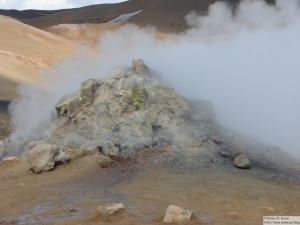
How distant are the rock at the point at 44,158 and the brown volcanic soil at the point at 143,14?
3703cm

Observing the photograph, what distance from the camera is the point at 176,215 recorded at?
703 cm

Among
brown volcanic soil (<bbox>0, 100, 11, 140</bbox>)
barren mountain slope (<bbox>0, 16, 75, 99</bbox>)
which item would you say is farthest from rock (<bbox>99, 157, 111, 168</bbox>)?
barren mountain slope (<bbox>0, 16, 75, 99</bbox>)

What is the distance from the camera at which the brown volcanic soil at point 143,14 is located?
163 feet

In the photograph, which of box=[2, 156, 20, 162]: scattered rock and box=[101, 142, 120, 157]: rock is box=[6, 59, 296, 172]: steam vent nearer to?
box=[101, 142, 120, 157]: rock

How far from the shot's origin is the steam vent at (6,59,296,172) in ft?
36.5

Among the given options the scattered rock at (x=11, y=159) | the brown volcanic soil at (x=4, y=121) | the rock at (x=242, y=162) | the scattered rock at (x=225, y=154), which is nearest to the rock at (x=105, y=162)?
the scattered rock at (x=11, y=159)

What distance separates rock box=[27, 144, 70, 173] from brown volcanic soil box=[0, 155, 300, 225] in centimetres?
17

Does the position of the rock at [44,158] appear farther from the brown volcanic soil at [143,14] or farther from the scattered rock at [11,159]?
the brown volcanic soil at [143,14]

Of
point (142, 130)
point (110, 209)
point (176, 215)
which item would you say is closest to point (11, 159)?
point (142, 130)

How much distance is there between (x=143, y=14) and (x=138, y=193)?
43.6m

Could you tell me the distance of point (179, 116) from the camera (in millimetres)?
12203

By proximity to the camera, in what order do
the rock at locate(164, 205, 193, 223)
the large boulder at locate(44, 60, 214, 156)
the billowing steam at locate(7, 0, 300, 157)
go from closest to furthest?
the rock at locate(164, 205, 193, 223)
the large boulder at locate(44, 60, 214, 156)
the billowing steam at locate(7, 0, 300, 157)

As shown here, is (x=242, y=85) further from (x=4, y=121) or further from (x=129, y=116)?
(x=4, y=121)

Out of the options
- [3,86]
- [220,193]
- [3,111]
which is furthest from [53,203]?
[3,86]
